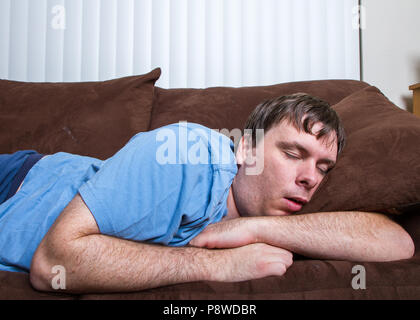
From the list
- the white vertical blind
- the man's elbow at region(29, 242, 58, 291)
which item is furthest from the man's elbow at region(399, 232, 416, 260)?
the white vertical blind

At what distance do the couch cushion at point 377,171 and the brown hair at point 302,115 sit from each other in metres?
0.06

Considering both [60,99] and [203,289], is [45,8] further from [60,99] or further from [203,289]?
[203,289]

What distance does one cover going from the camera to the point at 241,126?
1.47 m

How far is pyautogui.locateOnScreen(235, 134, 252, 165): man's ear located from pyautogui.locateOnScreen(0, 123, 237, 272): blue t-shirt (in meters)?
0.07

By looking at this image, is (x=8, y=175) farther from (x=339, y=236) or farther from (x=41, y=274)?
(x=339, y=236)

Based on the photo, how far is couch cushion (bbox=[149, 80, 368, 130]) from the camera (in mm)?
1497

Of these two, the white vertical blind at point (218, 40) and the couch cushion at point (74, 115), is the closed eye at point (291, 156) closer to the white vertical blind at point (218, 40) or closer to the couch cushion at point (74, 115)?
the couch cushion at point (74, 115)

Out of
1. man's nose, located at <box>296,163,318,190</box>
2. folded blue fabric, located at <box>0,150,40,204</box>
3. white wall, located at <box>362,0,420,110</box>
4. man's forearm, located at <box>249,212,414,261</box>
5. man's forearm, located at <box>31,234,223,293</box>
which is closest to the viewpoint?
man's forearm, located at <box>31,234,223,293</box>

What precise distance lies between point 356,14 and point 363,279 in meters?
1.89

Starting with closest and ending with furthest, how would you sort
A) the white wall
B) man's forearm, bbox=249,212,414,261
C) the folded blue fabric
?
man's forearm, bbox=249,212,414,261, the folded blue fabric, the white wall

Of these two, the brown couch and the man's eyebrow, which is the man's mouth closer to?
the brown couch

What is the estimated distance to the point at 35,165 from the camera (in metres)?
1.12

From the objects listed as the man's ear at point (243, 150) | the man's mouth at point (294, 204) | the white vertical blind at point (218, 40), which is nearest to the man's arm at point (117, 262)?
the man's mouth at point (294, 204)

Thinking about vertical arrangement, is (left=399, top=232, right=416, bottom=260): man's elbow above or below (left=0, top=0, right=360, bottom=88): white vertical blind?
below
